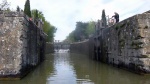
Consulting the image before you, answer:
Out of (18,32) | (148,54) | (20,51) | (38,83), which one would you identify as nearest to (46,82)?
(38,83)

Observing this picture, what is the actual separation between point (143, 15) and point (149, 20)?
0.39m

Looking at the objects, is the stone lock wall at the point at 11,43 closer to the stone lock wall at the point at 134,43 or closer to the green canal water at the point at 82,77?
the green canal water at the point at 82,77

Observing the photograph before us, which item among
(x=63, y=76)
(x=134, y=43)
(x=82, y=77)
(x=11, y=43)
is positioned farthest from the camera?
(x=134, y=43)

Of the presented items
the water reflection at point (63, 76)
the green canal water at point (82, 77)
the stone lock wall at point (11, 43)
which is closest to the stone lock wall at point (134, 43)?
the green canal water at point (82, 77)

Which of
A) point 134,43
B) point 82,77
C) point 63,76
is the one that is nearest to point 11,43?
point 63,76

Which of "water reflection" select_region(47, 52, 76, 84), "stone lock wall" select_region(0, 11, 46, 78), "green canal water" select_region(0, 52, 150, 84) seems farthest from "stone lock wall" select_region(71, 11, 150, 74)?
"stone lock wall" select_region(0, 11, 46, 78)

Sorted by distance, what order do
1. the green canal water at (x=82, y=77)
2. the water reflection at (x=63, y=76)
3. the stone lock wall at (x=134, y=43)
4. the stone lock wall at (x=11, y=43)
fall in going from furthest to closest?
the stone lock wall at (x=134, y=43) → the stone lock wall at (x=11, y=43) → the water reflection at (x=63, y=76) → the green canal water at (x=82, y=77)

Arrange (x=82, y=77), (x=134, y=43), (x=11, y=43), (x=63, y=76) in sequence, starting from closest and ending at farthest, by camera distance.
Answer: (x=11, y=43)
(x=82, y=77)
(x=63, y=76)
(x=134, y=43)

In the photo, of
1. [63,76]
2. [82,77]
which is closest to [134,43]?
[82,77]

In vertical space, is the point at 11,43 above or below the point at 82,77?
above

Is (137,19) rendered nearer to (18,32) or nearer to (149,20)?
(149,20)

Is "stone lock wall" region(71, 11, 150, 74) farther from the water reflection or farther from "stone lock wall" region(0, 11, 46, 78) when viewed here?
"stone lock wall" region(0, 11, 46, 78)

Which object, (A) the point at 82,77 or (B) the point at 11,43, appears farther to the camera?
(A) the point at 82,77

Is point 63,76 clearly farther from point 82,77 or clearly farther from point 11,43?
point 11,43
